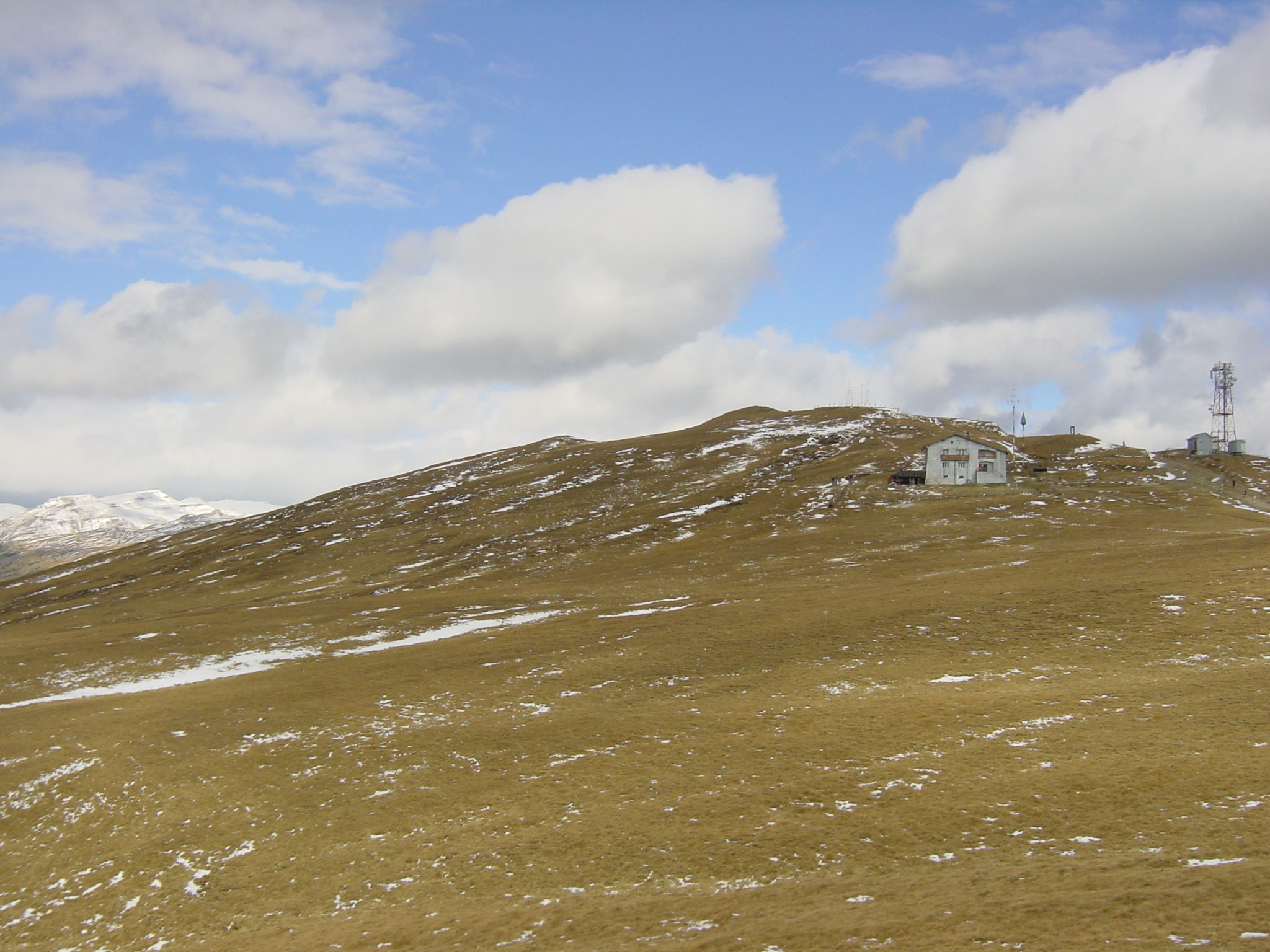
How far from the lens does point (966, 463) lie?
127875 mm

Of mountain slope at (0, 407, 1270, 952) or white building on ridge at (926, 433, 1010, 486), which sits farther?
white building on ridge at (926, 433, 1010, 486)

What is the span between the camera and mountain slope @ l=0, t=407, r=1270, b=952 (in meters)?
21.2

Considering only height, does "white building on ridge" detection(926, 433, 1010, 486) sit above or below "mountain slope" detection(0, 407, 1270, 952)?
above

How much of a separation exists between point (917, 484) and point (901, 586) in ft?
236

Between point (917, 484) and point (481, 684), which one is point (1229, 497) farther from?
point (481, 684)

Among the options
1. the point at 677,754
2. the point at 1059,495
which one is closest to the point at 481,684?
the point at 677,754

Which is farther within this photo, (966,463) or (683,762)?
(966,463)

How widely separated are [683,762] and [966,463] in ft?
361

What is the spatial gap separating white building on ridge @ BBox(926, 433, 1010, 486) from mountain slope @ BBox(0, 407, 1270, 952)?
45.9m

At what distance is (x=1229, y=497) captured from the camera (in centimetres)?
11169

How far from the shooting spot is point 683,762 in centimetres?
3216

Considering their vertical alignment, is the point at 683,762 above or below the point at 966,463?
below

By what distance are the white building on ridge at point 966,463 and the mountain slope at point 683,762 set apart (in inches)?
1806

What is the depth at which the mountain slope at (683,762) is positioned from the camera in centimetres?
2122
